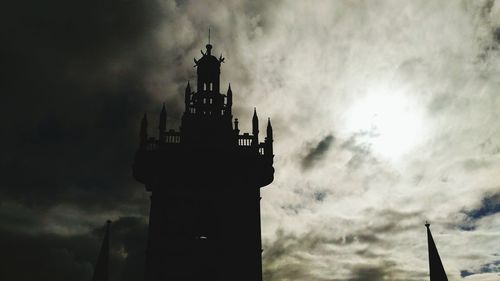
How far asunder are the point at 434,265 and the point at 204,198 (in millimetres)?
17671

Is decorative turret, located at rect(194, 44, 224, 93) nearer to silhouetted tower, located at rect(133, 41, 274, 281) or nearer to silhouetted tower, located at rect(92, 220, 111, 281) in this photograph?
silhouetted tower, located at rect(133, 41, 274, 281)

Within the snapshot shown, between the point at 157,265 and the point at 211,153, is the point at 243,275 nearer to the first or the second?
the point at 157,265

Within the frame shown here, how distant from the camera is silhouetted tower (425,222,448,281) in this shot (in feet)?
113

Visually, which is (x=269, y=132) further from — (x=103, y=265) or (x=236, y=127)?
(x=103, y=265)

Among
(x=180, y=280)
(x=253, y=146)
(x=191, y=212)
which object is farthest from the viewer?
(x=253, y=146)

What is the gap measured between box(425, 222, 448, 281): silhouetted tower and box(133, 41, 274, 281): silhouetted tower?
1272 centimetres

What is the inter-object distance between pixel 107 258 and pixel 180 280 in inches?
209

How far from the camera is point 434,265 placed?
3481 cm

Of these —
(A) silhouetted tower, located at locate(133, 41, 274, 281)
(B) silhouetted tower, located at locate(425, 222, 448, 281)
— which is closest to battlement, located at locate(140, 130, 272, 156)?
(A) silhouetted tower, located at locate(133, 41, 274, 281)

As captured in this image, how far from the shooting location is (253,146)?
121ft

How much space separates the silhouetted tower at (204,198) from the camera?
33.2m

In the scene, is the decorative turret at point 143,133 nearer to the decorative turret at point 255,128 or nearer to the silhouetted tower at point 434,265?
the decorative turret at point 255,128

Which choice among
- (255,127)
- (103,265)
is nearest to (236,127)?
(255,127)

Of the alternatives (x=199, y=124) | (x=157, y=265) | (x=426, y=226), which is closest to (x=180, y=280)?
(x=157, y=265)
